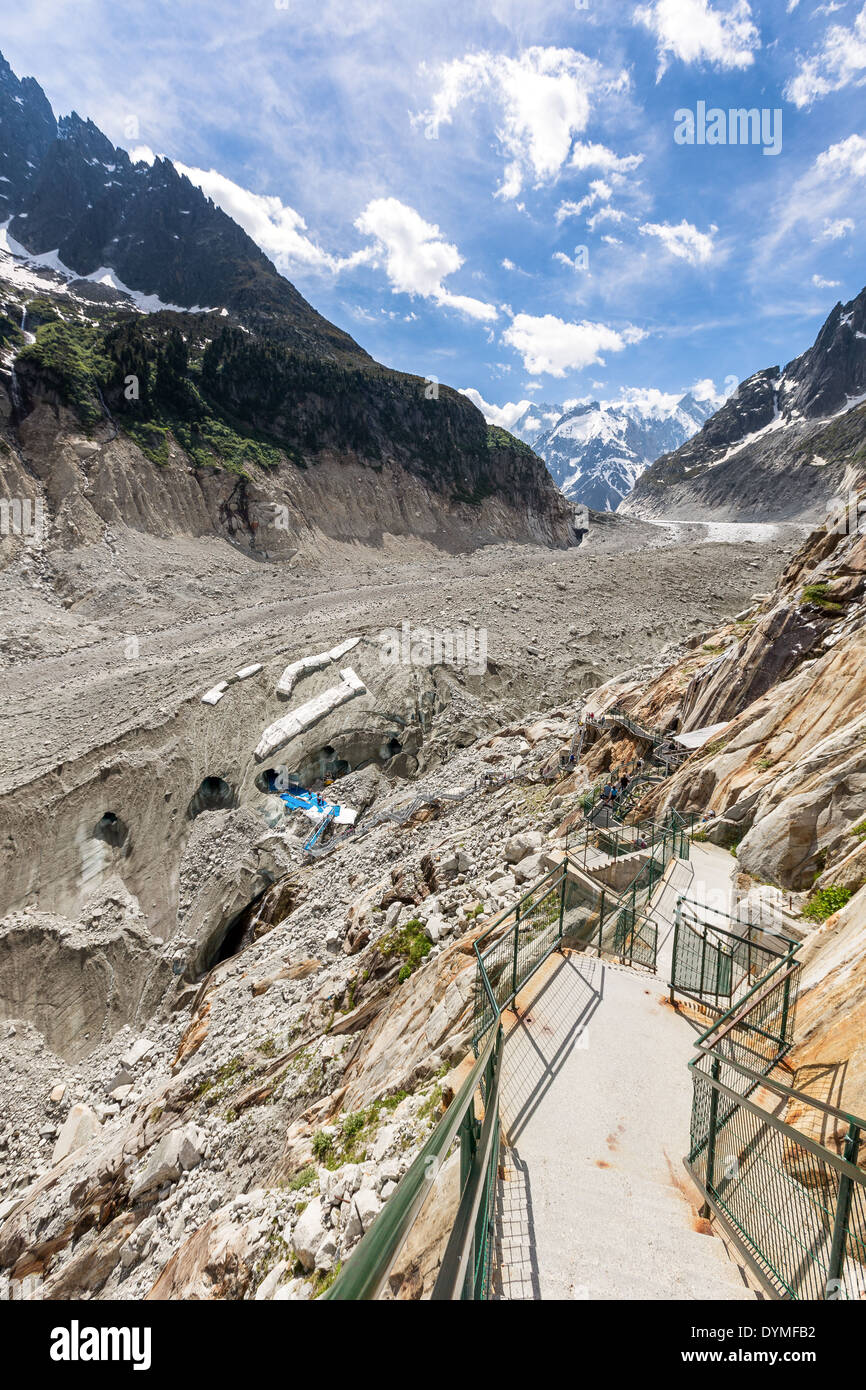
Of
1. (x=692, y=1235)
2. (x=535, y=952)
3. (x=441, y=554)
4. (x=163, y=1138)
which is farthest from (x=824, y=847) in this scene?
(x=441, y=554)

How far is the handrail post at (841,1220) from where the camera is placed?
3287 mm

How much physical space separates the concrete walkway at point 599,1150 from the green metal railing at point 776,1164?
11.4 inches

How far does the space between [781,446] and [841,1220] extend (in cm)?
16614

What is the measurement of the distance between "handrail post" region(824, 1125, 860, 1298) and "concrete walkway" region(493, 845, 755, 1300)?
0.78 metres

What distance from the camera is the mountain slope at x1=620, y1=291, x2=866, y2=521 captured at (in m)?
114

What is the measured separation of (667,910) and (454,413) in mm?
76896

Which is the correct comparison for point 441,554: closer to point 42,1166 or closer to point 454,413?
point 454,413

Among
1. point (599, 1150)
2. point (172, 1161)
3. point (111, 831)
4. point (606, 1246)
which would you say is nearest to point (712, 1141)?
point (599, 1150)

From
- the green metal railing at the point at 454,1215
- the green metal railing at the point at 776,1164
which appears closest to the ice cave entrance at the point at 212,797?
the green metal railing at the point at 454,1215

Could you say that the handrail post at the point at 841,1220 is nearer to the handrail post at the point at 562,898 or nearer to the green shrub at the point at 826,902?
the handrail post at the point at 562,898

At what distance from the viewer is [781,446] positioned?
437 ft

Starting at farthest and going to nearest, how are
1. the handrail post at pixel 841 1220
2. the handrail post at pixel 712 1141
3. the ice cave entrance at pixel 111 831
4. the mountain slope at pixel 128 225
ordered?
the mountain slope at pixel 128 225, the ice cave entrance at pixel 111 831, the handrail post at pixel 712 1141, the handrail post at pixel 841 1220

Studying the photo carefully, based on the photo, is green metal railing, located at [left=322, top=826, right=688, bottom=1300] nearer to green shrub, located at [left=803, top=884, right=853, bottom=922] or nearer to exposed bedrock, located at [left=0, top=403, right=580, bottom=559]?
green shrub, located at [left=803, top=884, right=853, bottom=922]

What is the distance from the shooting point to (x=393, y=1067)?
7031mm
